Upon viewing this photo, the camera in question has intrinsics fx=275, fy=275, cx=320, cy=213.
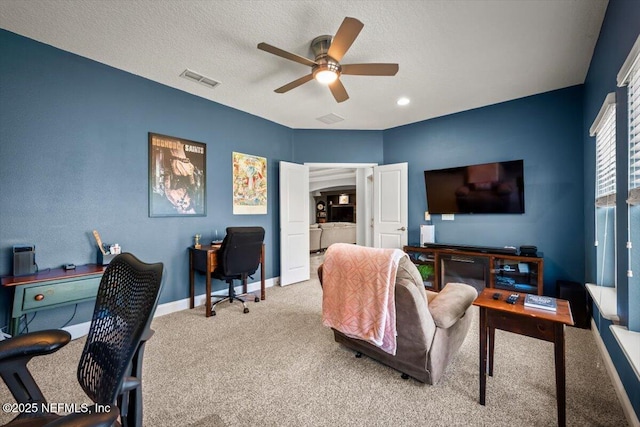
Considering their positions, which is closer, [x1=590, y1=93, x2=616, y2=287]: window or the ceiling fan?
[x1=590, y1=93, x2=616, y2=287]: window

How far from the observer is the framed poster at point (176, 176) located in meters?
3.23

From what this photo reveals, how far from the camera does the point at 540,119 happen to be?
3.55 meters

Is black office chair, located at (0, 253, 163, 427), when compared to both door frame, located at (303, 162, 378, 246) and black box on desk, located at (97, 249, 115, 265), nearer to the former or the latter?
black box on desk, located at (97, 249, 115, 265)

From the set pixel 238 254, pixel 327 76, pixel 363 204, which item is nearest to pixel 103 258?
pixel 238 254

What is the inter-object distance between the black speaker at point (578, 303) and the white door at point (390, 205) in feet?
6.91

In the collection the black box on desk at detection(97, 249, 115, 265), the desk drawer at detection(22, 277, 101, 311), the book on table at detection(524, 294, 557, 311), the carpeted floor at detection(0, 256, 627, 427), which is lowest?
the carpeted floor at detection(0, 256, 627, 427)

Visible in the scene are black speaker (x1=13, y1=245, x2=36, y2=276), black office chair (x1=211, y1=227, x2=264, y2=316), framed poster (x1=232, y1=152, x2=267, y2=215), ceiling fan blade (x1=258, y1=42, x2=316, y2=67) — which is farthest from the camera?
framed poster (x1=232, y1=152, x2=267, y2=215)

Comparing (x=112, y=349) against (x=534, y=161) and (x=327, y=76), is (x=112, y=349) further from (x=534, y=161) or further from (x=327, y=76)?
(x=534, y=161)

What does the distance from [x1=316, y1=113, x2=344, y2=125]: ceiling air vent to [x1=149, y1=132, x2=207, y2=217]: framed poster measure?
6.22ft

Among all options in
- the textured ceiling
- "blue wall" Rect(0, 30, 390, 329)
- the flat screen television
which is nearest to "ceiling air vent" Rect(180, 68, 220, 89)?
the textured ceiling

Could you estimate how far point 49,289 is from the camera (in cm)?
222

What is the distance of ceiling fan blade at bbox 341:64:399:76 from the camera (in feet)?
7.64

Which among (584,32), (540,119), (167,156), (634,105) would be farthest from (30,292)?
(540,119)

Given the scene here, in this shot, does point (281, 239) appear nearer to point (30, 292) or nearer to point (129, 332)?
point (30, 292)
